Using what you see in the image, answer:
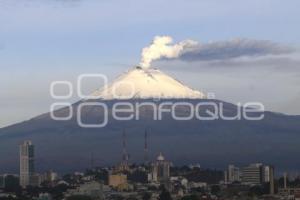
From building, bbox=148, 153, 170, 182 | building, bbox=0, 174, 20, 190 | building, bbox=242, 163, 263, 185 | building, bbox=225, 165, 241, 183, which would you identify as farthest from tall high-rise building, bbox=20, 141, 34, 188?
building, bbox=242, 163, 263, 185

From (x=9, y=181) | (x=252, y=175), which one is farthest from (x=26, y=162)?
(x=252, y=175)

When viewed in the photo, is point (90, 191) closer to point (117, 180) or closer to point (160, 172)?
point (117, 180)

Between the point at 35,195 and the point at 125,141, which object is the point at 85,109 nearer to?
the point at 125,141

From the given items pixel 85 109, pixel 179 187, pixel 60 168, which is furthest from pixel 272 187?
pixel 60 168

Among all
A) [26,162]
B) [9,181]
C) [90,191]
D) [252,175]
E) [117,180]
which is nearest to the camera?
[90,191]

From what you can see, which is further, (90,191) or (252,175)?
(252,175)

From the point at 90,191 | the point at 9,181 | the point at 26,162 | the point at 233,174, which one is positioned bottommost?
the point at 90,191
